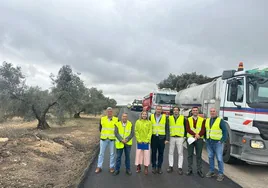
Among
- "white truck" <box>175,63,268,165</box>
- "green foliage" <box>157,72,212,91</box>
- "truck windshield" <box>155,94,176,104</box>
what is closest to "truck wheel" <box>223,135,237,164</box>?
"white truck" <box>175,63,268,165</box>

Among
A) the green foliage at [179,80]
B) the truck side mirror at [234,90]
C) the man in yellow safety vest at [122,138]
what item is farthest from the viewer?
the green foliage at [179,80]

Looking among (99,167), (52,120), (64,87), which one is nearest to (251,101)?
(99,167)

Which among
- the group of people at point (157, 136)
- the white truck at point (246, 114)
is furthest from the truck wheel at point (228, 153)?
the group of people at point (157, 136)

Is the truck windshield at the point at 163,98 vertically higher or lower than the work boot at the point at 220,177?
higher

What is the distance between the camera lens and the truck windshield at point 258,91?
7324mm

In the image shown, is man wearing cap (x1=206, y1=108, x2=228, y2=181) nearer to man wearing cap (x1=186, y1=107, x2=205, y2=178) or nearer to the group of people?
the group of people

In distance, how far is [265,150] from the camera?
23.2 feet

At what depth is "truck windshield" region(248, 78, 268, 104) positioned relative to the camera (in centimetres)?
732

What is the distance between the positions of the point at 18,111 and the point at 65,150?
37.6 feet

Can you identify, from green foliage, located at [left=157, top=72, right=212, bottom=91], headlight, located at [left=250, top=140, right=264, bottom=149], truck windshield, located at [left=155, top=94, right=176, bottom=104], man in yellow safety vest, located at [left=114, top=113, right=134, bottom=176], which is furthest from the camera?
green foliage, located at [left=157, top=72, right=212, bottom=91]

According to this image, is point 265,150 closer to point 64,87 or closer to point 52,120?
point 64,87

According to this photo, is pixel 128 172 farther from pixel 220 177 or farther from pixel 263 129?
pixel 263 129

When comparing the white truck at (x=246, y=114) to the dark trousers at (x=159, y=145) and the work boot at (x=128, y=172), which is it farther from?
the work boot at (x=128, y=172)

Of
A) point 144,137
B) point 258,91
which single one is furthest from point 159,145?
point 258,91
